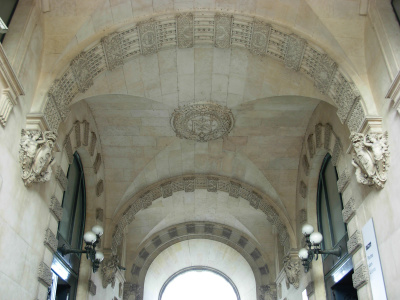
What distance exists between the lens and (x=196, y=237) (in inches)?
686

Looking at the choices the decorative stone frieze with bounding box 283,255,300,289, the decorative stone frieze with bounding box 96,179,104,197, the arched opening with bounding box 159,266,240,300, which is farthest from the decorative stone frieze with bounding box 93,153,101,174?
the arched opening with bounding box 159,266,240,300

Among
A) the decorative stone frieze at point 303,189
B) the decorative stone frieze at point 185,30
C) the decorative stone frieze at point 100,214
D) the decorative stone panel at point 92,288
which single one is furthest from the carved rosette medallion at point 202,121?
the decorative stone panel at point 92,288

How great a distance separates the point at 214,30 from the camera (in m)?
7.98

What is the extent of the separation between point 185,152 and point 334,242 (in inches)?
194

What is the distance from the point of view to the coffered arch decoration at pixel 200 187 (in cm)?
1220

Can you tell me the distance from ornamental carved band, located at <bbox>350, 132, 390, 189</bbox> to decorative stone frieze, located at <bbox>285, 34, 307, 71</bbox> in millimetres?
2265

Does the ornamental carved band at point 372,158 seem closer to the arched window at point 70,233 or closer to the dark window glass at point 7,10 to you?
the dark window glass at point 7,10

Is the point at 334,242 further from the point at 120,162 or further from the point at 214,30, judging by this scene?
the point at 120,162

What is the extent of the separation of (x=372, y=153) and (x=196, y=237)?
12359mm

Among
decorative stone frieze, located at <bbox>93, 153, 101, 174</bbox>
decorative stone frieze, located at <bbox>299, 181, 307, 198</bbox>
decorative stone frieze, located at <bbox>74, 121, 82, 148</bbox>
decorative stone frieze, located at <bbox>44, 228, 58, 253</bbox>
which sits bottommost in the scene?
decorative stone frieze, located at <bbox>44, 228, 58, 253</bbox>

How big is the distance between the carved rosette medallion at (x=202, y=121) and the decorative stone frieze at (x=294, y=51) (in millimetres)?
2374

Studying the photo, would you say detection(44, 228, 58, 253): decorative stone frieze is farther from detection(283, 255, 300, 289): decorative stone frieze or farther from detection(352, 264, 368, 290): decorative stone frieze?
detection(283, 255, 300, 289): decorative stone frieze

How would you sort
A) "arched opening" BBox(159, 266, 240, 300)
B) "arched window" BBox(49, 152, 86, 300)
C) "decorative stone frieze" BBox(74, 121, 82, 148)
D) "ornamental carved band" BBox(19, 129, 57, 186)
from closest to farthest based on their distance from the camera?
"ornamental carved band" BBox(19, 129, 57, 186), "arched window" BBox(49, 152, 86, 300), "decorative stone frieze" BBox(74, 121, 82, 148), "arched opening" BBox(159, 266, 240, 300)

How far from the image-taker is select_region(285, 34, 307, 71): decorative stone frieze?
24.7 ft
